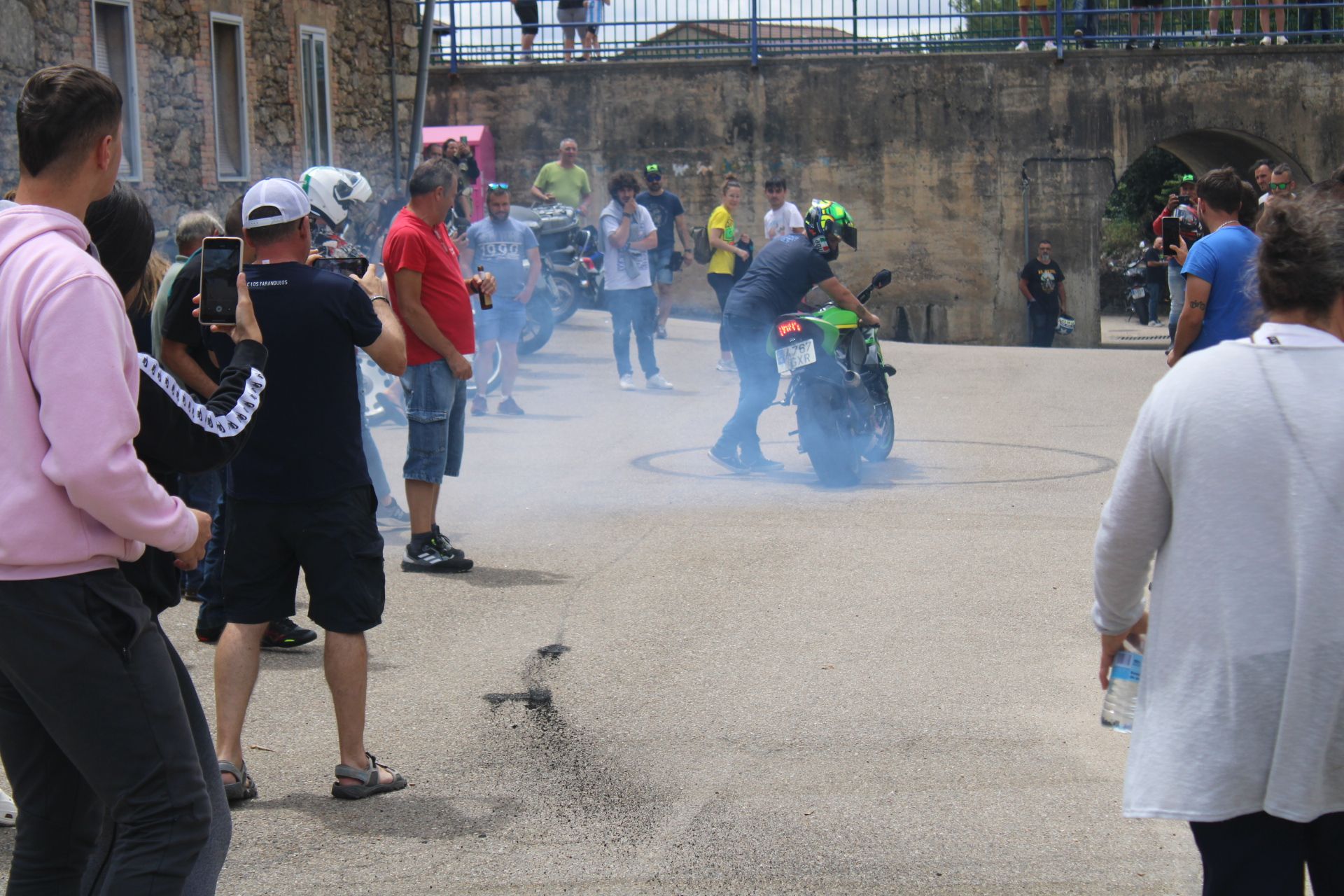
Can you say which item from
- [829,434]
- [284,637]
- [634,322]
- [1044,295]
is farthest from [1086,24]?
[284,637]

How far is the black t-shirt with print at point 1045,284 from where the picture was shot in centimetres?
2109

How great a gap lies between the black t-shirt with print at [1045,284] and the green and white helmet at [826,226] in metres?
12.0

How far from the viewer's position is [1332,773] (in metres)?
2.51

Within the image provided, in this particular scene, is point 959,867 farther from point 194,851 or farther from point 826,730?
point 194,851

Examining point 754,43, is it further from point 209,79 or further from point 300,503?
point 300,503

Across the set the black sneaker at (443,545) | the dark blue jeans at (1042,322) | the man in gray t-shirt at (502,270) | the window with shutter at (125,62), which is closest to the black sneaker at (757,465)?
the man in gray t-shirt at (502,270)

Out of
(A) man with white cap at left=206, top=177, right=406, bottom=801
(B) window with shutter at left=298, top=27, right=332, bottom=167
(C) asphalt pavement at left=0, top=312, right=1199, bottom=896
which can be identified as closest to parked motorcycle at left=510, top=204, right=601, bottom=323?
(B) window with shutter at left=298, top=27, right=332, bottom=167

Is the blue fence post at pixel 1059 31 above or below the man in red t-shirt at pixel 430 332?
above

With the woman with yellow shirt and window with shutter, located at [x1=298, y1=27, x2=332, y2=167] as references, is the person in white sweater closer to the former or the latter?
the woman with yellow shirt

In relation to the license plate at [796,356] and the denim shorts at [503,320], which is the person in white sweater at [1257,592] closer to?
the license plate at [796,356]

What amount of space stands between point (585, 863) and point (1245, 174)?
78.4ft

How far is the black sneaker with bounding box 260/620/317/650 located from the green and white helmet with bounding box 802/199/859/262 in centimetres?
479

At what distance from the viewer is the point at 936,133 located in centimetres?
2230

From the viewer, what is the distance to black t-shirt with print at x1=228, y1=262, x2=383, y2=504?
447 centimetres
